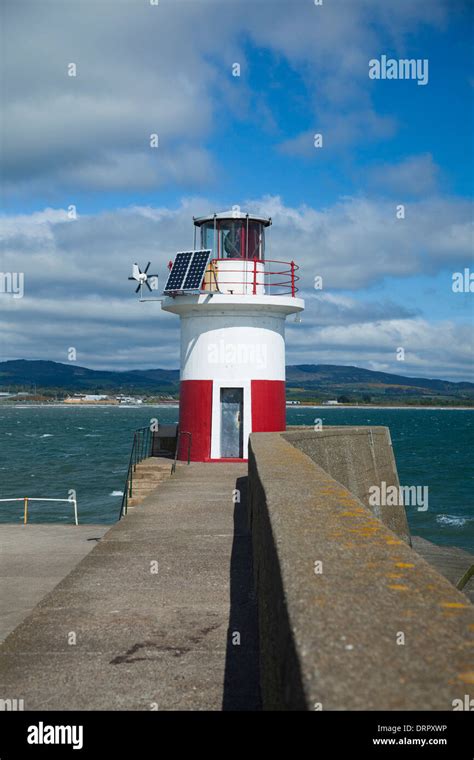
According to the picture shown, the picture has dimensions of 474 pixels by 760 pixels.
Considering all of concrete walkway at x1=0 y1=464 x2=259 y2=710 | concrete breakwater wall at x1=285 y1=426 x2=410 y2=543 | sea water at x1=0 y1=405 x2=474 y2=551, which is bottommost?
sea water at x1=0 y1=405 x2=474 y2=551

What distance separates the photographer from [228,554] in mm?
8688

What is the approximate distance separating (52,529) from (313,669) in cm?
1712

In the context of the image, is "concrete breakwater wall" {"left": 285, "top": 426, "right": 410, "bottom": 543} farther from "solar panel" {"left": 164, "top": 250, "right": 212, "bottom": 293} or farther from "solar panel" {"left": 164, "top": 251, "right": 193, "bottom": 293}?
"solar panel" {"left": 164, "top": 251, "right": 193, "bottom": 293}

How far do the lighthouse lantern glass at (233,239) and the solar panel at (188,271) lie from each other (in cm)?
63

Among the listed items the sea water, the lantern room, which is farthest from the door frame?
the sea water

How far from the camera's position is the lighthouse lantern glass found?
1775 centimetres

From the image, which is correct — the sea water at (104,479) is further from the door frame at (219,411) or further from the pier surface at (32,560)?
the door frame at (219,411)

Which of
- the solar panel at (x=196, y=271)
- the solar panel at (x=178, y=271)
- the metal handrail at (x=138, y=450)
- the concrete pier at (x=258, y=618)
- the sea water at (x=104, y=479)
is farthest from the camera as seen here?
the sea water at (x=104, y=479)

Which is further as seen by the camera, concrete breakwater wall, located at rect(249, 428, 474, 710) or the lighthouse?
the lighthouse

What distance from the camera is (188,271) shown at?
17062 millimetres

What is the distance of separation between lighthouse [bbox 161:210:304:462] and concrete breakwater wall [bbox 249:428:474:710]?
12127 millimetres

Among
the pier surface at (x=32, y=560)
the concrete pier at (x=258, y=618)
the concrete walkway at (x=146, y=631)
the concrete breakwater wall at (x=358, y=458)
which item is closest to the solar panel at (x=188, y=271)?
the concrete breakwater wall at (x=358, y=458)

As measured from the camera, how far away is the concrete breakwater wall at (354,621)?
2412 mm

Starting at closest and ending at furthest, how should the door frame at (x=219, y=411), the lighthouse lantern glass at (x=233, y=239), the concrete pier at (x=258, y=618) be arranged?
the concrete pier at (x=258, y=618)
the door frame at (x=219, y=411)
the lighthouse lantern glass at (x=233, y=239)
